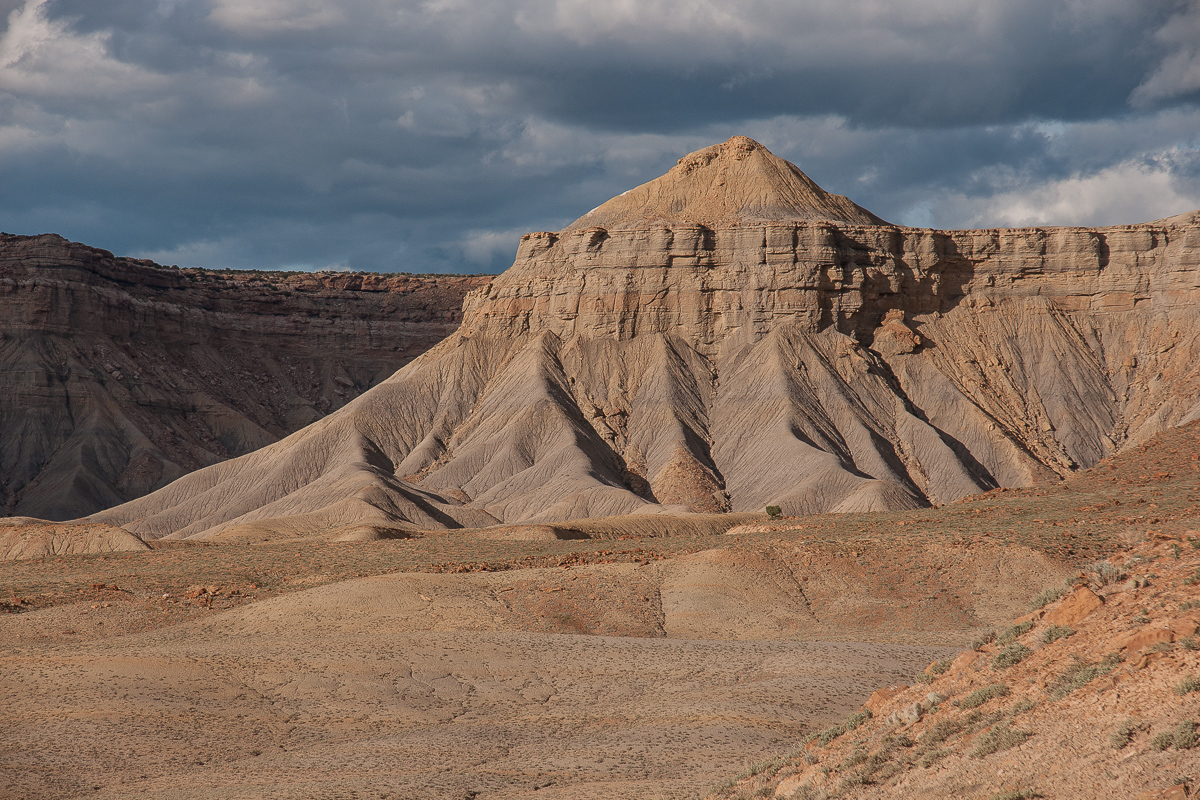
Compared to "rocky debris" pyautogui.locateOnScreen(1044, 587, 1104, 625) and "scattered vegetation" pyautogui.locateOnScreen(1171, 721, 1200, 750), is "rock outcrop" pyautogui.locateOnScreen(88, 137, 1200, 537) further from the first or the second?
"scattered vegetation" pyautogui.locateOnScreen(1171, 721, 1200, 750)

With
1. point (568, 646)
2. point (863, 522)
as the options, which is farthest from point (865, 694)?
point (863, 522)

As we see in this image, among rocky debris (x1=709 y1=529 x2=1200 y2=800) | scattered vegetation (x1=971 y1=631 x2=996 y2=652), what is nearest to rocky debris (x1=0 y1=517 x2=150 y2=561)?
scattered vegetation (x1=971 y1=631 x2=996 y2=652)

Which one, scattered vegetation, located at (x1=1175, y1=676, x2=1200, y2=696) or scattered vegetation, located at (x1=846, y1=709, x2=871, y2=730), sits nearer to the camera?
scattered vegetation, located at (x1=1175, y1=676, x2=1200, y2=696)

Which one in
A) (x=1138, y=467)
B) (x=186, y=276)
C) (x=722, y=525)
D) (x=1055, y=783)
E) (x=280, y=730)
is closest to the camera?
(x=1055, y=783)

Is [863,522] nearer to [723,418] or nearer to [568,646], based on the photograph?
[568,646]

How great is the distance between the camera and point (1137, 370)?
78500 millimetres

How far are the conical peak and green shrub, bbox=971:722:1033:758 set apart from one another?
75269 mm

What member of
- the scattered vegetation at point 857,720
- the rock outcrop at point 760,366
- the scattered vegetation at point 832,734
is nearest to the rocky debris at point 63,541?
the rock outcrop at point 760,366

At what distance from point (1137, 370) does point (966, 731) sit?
247 ft

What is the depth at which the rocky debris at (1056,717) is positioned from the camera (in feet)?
30.0

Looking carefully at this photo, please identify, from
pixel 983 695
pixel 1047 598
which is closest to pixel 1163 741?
pixel 983 695

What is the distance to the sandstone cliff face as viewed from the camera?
9288cm

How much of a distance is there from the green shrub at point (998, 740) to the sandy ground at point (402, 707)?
14.2ft

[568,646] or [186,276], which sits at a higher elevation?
[186,276]
